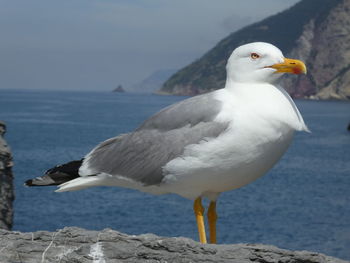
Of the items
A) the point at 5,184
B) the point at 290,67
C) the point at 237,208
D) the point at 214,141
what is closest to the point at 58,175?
the point at 214,141

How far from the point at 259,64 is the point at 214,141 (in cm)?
80

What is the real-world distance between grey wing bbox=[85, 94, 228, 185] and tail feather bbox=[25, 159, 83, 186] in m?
0.16

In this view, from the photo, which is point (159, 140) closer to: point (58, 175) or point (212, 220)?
point (212, 220)

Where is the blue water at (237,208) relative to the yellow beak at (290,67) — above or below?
below

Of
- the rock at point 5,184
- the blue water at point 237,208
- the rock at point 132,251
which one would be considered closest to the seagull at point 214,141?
the rock at point 132,251

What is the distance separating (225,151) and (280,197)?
159ft

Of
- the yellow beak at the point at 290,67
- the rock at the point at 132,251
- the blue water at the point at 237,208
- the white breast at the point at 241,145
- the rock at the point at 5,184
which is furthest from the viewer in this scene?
the blue water at the point at 237,208

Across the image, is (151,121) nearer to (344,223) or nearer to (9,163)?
(9,163)

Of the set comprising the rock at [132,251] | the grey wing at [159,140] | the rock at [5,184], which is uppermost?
the grey wing at [159,140]

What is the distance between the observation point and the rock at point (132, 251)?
523cm

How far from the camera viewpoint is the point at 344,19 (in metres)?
198

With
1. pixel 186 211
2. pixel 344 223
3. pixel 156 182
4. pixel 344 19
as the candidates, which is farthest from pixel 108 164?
pixel 344 19

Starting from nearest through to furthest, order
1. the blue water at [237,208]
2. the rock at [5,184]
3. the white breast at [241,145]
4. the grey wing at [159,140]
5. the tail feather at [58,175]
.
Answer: the white breast at [241,145]
the grey wing at [159,140]
the tail feather at [58,175]
the rock at [5,184]
the blue water at [237,208]

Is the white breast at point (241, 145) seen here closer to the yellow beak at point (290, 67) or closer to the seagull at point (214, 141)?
the seagull at point (214, 141)
